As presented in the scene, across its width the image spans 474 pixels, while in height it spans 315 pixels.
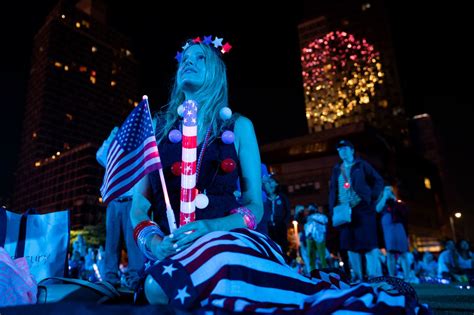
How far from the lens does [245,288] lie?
5.19 ft

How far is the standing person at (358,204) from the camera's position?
6.61 meters

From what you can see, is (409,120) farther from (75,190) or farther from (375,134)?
(75,190)

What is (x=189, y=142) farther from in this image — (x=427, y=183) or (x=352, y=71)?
(x=352, y=71)

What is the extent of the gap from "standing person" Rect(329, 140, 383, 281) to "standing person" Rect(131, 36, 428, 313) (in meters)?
4.55

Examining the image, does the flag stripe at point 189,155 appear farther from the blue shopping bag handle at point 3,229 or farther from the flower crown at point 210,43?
the blue shopping bag handle at point 3,229

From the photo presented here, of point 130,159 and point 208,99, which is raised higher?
point 208,99

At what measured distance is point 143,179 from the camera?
107 inches

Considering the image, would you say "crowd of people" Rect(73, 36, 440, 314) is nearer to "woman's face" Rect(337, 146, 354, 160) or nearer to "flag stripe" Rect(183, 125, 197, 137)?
"flag stripe" Rect(183, 125, 197, 137)

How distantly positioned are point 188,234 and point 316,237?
368 inches

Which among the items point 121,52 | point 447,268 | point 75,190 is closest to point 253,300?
point 447,268

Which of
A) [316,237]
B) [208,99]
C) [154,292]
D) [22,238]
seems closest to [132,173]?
[208,99]

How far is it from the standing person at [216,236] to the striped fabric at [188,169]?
15cm

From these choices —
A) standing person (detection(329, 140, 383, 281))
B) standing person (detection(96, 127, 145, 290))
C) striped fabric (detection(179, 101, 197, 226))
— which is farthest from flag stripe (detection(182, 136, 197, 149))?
standing person (detection(329, 140, 383, 281))

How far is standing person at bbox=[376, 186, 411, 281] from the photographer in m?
8.94
